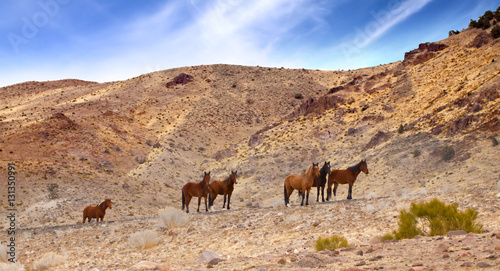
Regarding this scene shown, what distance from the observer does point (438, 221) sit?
1124cm

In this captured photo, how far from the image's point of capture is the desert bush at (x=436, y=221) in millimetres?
10859

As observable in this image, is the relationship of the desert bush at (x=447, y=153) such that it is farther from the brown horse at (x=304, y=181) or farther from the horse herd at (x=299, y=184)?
the brown horse at (x=304, y=181)

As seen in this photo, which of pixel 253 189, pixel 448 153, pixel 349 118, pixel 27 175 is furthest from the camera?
pixel 349 118

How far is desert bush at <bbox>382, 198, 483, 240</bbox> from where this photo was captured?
35.6ft

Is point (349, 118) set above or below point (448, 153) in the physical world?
above

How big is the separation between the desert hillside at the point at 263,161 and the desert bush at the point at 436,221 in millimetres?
706

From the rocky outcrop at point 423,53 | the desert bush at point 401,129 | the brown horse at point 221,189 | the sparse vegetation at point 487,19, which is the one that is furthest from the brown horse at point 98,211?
the sparse vegetation at point 487,19

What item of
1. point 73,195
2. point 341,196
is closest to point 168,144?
point 73,195

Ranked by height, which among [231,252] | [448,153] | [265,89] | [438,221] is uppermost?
[265,89]

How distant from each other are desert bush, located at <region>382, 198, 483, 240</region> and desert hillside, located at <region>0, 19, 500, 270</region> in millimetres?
706

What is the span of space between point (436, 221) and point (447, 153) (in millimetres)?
27540

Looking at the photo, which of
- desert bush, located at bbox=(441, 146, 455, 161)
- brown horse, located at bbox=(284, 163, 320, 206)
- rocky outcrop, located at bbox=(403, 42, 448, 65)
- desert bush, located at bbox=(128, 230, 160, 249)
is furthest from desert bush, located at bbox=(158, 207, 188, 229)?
rocky outcrop, located at bbox=(403, 42, 448, 65)

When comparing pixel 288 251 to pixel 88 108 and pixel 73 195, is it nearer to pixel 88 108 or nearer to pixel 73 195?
pixel 73 195

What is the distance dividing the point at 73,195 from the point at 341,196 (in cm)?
2645
